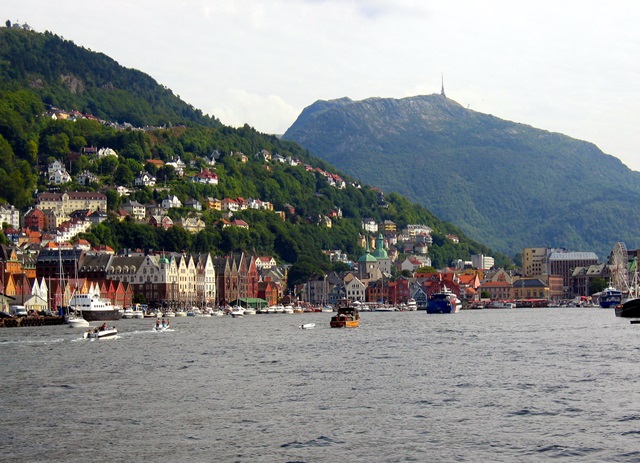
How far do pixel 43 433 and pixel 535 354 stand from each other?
Answer: 114 feet

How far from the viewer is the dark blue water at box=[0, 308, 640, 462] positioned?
32781 mm

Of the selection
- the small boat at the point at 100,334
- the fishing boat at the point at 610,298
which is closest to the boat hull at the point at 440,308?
the fishing boat at the point at 610,298

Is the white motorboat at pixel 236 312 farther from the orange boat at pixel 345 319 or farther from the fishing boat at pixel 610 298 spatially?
the fishing boat at pixel 610 298

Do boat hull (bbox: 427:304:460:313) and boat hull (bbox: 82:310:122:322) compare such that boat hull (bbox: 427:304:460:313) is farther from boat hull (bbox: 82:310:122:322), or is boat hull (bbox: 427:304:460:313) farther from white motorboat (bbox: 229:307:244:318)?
boat hull (bbox: 82:310:122:322)

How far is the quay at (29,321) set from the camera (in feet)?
374

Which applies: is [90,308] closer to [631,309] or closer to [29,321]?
[29,321]

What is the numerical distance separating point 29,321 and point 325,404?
80995 mm

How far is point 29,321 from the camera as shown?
4592 inches

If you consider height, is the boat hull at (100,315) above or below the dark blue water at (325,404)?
above

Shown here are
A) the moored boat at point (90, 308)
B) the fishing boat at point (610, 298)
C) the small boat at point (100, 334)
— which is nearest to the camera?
the small boat at point (100, 334)

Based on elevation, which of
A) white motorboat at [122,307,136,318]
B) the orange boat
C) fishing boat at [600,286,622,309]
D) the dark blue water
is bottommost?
the dark blue water

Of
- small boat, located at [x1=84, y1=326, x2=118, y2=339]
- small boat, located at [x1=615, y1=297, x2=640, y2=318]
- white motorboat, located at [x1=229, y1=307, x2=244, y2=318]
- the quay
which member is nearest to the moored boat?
the quay

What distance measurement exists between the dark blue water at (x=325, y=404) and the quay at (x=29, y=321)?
4593 cm

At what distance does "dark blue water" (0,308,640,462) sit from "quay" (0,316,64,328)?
45.9 metres
